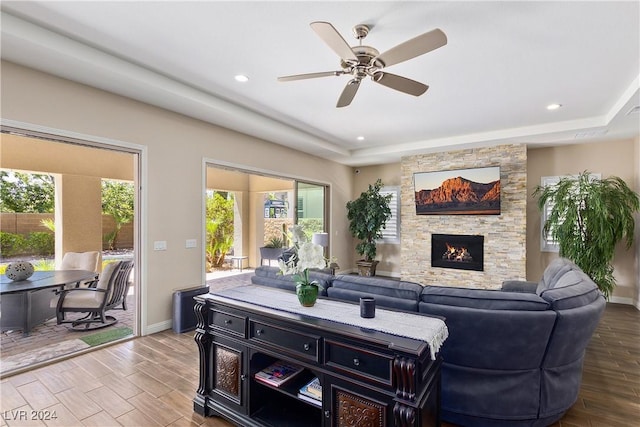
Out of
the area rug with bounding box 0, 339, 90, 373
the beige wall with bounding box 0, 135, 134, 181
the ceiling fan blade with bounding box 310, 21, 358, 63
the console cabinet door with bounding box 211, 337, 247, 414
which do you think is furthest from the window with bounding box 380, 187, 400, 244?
the area rug with bounding box 0, 339, 90, 373

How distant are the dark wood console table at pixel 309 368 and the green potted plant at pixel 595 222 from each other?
441cm

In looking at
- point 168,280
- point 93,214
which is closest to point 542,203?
point 168,280

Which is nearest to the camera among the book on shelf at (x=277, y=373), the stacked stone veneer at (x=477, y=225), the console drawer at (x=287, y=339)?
the console drawer at (x=287, y=339)

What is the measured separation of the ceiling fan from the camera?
1.94 m

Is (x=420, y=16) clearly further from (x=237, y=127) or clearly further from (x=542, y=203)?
(x=542, y=203)

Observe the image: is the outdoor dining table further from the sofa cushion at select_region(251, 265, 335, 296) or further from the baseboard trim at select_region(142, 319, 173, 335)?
the sofa cushion at select_region(251, 265, 335, 296)

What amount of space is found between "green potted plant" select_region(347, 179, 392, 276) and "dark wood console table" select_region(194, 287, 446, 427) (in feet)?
16.2

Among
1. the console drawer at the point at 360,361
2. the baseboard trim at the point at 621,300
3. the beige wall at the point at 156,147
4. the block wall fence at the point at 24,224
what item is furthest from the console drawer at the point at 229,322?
the baseboard trim at the point at 621,300

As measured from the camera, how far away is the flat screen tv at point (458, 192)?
571 centimetres

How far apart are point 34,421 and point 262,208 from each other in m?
7.27

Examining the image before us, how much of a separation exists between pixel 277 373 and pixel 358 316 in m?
0.74

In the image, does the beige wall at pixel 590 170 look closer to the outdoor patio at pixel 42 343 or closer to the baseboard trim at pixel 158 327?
the baseboard trim at pixel 158 327

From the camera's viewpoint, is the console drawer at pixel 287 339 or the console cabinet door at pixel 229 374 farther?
the console cabinet door at pixel 229 374

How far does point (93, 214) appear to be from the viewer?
5.48 meters
